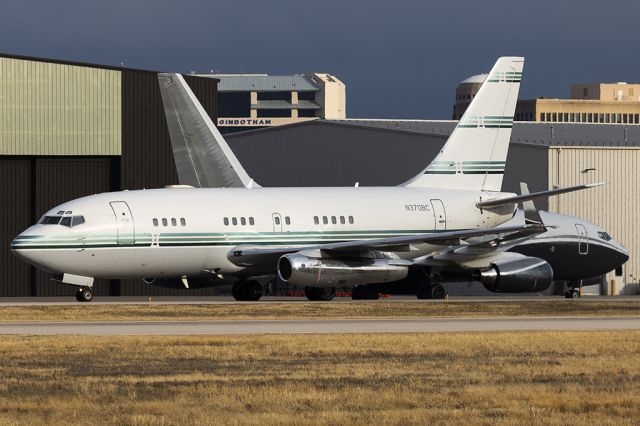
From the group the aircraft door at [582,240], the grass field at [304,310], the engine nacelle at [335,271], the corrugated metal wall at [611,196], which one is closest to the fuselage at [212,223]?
the grass field at [304,310]

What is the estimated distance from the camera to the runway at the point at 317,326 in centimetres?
3759

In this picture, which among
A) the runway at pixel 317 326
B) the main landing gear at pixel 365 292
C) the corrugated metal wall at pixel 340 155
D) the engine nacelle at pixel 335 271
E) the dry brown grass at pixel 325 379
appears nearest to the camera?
the dry brown grass at pixel 325 379

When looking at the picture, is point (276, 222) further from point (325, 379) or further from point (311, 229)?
point (325, 379)

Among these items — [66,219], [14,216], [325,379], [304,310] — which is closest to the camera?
[325,379]

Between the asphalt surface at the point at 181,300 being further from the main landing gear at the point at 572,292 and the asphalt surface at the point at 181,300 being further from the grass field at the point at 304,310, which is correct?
the grass field at the point at 304,310

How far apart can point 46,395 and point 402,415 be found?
605cm

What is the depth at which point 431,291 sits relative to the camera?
5956cm

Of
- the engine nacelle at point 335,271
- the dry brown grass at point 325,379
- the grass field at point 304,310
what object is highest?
the engine nacelle at point 335,271

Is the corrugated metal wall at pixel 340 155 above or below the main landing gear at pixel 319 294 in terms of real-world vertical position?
above

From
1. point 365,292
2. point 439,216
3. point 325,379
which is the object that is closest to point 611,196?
point 439,216

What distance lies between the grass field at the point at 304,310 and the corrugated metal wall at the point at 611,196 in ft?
81.0

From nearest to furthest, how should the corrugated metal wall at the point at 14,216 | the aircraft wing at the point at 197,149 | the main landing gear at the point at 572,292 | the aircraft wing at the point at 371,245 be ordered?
the aircraft wing at the point at 371,245, the aircraft wing at the point at 197,149, the main landing gear at the point at 572,292, the corrugated metal wall at the point at 14,216

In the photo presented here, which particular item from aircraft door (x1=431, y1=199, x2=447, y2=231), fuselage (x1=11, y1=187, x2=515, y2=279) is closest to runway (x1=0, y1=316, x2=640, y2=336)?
fuselage (x1=11, y1=187, x2=515, y2=279)

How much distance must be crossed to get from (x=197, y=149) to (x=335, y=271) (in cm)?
1172
